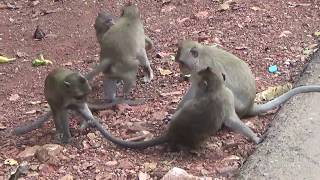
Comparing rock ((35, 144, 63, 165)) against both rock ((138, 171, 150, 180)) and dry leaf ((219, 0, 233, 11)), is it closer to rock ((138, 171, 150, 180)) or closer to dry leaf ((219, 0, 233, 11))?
rock ((138, 171, 150, 180))

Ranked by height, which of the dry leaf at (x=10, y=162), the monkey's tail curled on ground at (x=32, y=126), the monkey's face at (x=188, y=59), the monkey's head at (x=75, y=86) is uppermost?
the monkey's head at (x=75, y=86)

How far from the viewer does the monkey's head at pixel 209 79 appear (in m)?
5.57

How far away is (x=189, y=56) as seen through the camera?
654 cm

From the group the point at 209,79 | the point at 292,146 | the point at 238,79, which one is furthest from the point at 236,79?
the point at 292,146

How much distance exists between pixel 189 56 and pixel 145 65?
87 cm

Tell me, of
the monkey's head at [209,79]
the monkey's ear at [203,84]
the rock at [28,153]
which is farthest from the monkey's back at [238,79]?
the rock at [28,153]

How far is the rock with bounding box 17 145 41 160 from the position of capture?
5.71m

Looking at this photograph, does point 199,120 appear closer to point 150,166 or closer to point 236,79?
point 150,166

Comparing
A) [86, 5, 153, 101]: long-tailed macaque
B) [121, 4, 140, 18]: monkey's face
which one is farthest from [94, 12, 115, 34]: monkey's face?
[86, 5, 153, 101]: long-tailed macaque

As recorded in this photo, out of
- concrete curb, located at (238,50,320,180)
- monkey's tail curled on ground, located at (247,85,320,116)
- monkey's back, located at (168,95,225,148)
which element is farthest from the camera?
monkey's tail curled on ground, located at (247,85,320,116)

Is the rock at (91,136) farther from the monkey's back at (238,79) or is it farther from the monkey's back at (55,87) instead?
the monkey's back at (238,79)

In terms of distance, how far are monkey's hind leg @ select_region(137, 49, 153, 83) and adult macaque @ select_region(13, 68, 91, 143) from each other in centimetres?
120

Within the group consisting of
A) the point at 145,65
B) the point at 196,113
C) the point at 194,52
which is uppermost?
the point at 194,52

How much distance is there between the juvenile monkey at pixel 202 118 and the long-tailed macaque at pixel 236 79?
286mm
